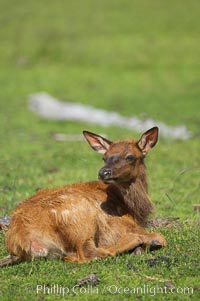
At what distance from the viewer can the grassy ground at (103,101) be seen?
296 inches

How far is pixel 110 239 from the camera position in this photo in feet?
27.7

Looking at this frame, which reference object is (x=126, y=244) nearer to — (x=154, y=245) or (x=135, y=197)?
(x=154, y=245)

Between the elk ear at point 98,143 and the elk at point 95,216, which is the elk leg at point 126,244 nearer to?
the elk at point 95,216

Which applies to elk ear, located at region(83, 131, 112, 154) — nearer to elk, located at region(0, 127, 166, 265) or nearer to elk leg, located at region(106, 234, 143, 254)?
elk, located at region(0, 127, 166, 265)

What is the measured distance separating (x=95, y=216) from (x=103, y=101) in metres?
21.4

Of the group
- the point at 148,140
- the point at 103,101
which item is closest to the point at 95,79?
the point at 103,101

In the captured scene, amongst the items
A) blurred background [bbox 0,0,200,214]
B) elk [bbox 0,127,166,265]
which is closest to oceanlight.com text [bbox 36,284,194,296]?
elk [bbox 0,127,166,265]

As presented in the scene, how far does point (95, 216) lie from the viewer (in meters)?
8.37

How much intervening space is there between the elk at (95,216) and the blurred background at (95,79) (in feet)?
9.02

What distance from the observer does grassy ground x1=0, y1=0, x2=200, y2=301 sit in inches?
296

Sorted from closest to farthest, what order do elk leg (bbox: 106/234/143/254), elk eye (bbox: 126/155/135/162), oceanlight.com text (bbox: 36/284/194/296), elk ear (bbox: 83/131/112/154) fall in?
oceanlight.com text (bbox: 36/284/194/296)
elk leg (bbox: 106/234/143/254)
elk eye (bbox: 126/155/135/162)
elk ear (bbox: 83/131/112/154)

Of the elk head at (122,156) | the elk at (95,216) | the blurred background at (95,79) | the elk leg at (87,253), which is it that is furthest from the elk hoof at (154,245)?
the blurred background at (95,79)

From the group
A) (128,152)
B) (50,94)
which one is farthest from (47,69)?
(128,152)

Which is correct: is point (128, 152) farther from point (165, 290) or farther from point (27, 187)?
point (27, 187)
